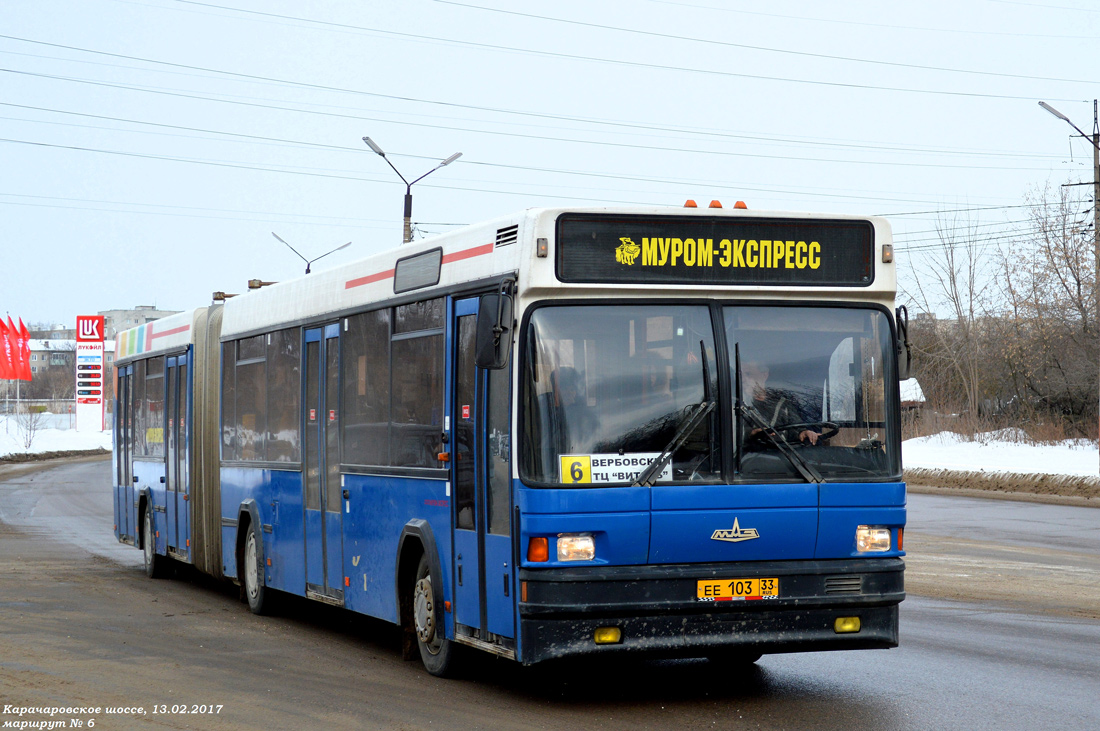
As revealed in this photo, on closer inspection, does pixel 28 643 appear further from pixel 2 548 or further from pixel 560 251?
pixel 2 548

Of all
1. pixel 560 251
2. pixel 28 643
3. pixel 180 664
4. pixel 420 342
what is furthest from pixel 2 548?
pixel 560 251

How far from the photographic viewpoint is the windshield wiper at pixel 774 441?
26.9 feet

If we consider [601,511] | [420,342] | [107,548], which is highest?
[420,342]

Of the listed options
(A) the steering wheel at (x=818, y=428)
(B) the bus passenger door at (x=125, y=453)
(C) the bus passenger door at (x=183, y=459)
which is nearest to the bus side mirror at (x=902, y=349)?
(A) the steering wheel at (x=818, y=428)

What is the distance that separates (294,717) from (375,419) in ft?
9.82

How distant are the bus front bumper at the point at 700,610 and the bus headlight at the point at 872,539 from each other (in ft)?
0.27

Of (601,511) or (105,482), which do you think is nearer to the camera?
(601,511)

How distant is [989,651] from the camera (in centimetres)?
1019

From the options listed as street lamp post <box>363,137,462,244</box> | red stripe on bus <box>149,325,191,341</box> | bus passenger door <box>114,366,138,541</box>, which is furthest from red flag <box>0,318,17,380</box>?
red stripe on bus <box>149,325,191,341</box>

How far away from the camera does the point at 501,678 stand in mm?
9391

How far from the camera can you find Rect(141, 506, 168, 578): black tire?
17.7 meters

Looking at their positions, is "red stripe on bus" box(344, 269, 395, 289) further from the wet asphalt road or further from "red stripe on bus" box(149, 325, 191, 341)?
"red stripe on bus" box(149, 325, 191, 341)

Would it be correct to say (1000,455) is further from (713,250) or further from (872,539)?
(713,250)

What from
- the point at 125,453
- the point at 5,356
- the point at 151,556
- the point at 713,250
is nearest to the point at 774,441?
the point at 713,250
